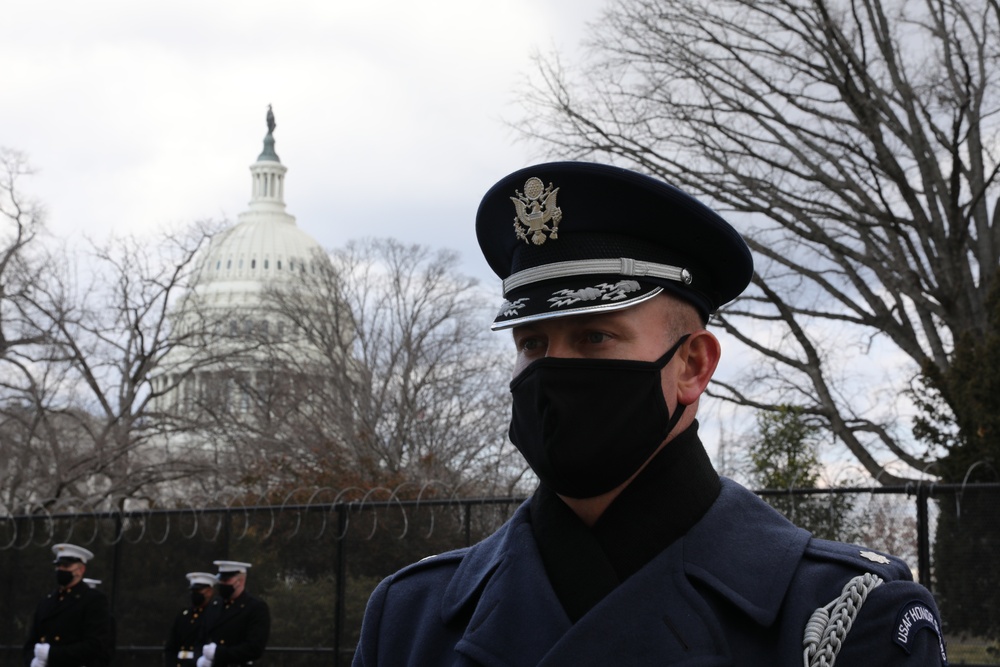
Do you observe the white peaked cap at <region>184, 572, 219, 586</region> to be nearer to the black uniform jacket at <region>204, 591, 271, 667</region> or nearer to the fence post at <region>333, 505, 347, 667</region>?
the black uniform jacket at <region>204, 591, 271, 667</region>

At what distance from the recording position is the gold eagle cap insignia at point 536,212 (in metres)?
2.41

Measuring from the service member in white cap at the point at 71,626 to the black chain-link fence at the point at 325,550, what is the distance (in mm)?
1633

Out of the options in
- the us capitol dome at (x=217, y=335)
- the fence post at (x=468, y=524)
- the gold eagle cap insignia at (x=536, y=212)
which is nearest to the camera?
the gold eagle cap insignia at (x=536, y=212)

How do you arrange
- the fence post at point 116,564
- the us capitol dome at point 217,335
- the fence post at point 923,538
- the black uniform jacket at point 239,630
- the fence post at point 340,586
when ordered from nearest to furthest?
the fence post at point 923,538 → the black uniform jacket at point 239,630 → the fence post at point 340,586 → the fence post at point 116,564 → the us capitol dome at point 217,335

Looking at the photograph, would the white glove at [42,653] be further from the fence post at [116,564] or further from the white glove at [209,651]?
the fence post at [116,564]

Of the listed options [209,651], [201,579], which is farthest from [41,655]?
[209,651]

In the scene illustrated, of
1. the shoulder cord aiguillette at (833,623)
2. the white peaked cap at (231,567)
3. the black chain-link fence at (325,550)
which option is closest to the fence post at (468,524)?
the black chain-link fence at (325,550)

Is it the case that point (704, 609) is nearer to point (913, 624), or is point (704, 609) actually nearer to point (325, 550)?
point (913, 624)

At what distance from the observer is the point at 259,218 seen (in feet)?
297

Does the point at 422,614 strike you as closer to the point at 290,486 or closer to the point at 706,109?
the point at 706,109

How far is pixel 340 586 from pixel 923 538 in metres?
5.82

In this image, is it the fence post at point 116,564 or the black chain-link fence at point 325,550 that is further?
the fence post at point 116,564

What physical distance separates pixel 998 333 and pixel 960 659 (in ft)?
14.8

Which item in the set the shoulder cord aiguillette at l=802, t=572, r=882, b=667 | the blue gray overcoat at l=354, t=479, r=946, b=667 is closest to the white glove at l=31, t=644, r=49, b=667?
the blue gray overcoat at l=354, t=479, r=946, b=667
